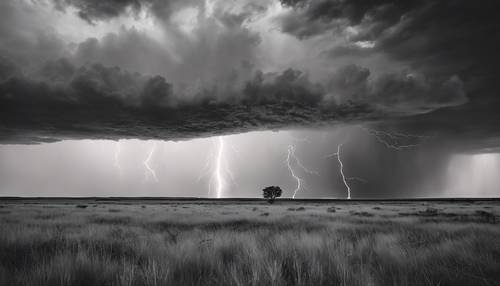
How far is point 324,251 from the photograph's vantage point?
5195 millimetres

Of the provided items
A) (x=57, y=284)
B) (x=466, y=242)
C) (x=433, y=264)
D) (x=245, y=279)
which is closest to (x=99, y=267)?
(x=57, y=284)

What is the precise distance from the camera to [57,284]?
306 cm

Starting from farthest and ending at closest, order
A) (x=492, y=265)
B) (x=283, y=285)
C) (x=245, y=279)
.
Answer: (x=492, y=265) < (x=245, y=279) < (x=283, y=285)

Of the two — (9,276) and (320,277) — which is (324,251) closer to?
(320,277)

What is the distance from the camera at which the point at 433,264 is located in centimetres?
437

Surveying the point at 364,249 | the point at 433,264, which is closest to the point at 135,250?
the point at 364,249

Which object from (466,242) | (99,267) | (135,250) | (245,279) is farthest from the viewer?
(466,242)

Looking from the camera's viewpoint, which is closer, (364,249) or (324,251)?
(324,251)

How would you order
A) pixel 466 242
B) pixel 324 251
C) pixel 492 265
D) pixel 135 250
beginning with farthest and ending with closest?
pixel 466 242, pixel 135 250, pixel 324 251, pixel 492 265

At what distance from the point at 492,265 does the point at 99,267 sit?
17.0 ft

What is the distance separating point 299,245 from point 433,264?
86.7 inches

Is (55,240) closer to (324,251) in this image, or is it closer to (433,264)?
(324,251)

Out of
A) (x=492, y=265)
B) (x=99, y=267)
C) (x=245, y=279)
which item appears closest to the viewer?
(x=245, y=279)

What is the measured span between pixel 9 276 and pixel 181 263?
6.25ft
